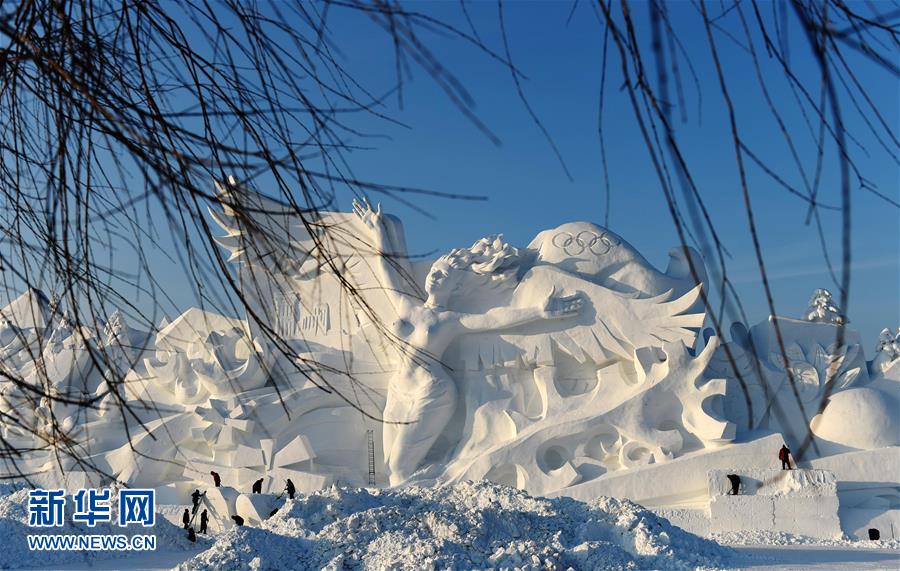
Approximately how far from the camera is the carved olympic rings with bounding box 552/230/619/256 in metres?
6.75

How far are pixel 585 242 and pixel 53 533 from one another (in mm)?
4367

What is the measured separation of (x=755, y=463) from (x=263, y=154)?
225 inches

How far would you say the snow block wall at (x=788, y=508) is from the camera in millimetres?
5582

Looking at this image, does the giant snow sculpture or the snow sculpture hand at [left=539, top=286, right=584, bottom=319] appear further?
the snow sculpture hand at [left=539, top=286, right=584, bottom=319]

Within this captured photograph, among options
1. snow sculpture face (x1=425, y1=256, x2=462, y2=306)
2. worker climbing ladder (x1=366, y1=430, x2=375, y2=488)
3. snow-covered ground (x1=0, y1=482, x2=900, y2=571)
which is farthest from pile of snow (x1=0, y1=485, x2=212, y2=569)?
snow sculpture face (x1=425, y1=256, x2=462, y2=306)

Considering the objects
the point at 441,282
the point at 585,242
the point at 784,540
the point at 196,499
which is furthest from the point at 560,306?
the point at 196,499

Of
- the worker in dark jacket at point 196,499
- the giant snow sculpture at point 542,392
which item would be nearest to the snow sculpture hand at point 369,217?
the giant snow sculpture at point 542,392

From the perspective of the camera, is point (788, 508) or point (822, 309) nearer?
point (788, 508)

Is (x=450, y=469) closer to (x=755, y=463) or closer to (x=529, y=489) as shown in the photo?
(x=529, y=489)

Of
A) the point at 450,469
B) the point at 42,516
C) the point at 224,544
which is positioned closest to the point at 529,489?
the point at 450,469

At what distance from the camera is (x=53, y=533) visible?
5188 millimetres

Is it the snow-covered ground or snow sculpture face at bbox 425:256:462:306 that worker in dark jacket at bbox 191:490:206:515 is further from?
snow sculpture face at bbox 425:256:462:306

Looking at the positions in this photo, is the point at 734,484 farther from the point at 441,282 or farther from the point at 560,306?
the point at 441,282

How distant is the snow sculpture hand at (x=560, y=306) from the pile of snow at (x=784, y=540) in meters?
1.91
